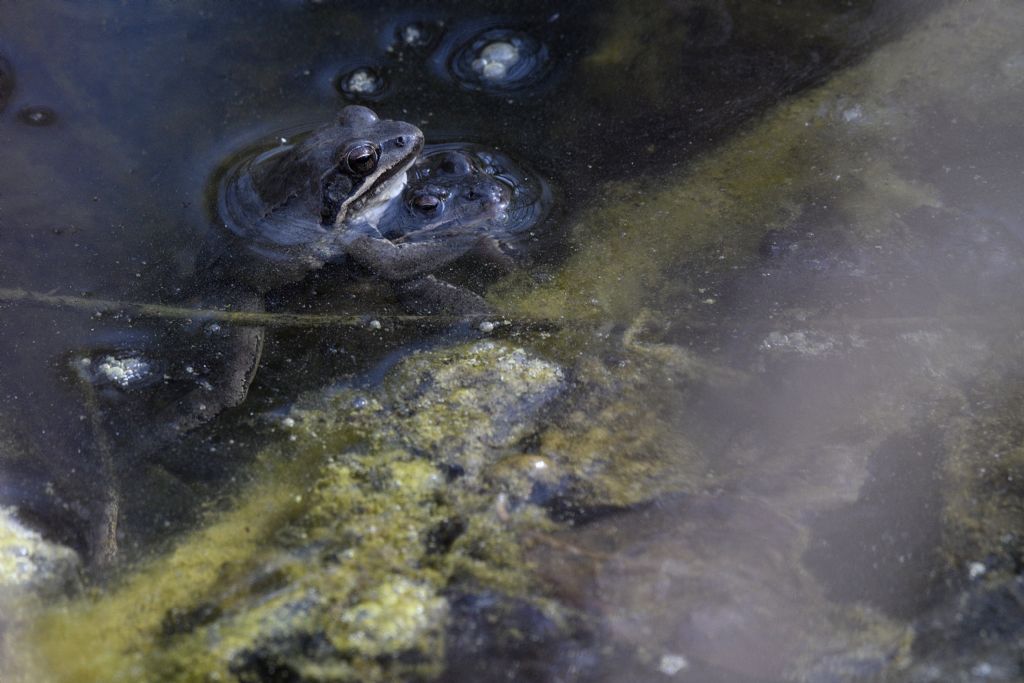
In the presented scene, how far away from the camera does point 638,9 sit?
12.6 ft

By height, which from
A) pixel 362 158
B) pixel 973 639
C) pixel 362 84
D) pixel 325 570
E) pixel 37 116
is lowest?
pixel 973 639

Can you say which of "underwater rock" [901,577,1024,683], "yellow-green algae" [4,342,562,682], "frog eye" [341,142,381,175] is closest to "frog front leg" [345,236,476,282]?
"frog eye" [341,142,381,175]

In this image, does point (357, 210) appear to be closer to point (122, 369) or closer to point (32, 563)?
point (122, 369)

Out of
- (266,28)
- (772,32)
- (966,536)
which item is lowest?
(966,536)

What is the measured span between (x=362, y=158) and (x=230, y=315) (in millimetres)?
941

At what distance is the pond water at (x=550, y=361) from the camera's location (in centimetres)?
198

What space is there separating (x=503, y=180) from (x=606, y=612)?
6.54 ft

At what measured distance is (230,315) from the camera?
295cm

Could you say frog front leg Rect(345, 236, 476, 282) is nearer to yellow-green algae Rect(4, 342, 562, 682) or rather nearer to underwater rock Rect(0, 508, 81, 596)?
yellow-green algae Rect(4, 342, 562, 682)

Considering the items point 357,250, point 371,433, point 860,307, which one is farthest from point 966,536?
point 357,250

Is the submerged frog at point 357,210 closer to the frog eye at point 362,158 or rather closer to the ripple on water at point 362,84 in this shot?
the frog eye at point 362,158

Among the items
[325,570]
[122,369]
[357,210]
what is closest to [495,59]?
[357,210]

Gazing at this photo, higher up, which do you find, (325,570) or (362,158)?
(362,158)

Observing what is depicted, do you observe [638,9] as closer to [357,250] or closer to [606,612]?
[357,250]
